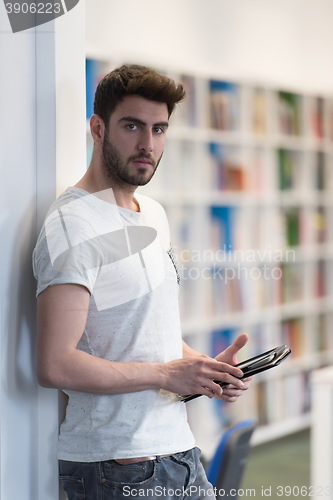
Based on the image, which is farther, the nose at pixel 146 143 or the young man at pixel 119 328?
the nose at pixel 146 143

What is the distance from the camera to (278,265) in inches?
172

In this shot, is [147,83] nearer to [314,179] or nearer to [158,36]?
[158,36]

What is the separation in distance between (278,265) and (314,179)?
660 mm

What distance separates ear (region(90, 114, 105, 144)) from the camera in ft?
4.46

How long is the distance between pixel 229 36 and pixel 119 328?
3351 millimetres

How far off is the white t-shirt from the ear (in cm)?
10

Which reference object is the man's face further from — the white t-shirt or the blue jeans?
the blue jeans

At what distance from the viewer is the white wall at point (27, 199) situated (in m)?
1.28

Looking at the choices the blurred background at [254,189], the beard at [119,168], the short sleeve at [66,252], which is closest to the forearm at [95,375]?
the short sleeve at [66,252]

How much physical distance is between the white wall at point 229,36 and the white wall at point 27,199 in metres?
2.07

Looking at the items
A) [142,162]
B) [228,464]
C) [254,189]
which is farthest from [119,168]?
[254,189]

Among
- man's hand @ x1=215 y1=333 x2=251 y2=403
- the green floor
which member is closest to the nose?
man's hand @ x1=215 y1=333 x2=251 y2=403

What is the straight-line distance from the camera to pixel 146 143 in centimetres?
132

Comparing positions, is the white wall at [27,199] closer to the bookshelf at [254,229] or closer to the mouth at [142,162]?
the mouth at [142,162]
